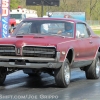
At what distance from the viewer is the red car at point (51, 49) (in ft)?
29.8

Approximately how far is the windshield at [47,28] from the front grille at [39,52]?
1.15 metres

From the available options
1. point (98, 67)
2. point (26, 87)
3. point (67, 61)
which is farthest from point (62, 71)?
point (98, 67)

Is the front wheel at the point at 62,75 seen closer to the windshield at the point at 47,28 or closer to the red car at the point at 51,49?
the red car at the point at 51,49

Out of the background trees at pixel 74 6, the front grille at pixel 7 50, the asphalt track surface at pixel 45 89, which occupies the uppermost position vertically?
the front grille at pixel 7 50

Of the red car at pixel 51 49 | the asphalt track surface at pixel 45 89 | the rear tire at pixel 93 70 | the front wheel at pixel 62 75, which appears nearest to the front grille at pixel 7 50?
the red car at pixel 51 49

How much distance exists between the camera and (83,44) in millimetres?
10609

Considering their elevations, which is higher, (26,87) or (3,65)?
(3,65)

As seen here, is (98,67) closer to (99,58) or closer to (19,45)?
(99,58)

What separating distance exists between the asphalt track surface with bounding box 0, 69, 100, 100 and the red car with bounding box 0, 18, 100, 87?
0.32m

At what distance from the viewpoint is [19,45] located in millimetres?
9070

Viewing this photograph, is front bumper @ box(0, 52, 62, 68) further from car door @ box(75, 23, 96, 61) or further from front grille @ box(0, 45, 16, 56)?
car door @ box(75, 23, 96, 61)

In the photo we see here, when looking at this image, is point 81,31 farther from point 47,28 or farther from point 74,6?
point 74,6

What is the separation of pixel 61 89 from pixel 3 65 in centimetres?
146

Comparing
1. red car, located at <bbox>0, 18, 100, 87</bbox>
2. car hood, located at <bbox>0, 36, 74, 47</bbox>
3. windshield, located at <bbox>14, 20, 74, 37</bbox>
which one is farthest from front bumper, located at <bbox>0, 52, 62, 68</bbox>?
windshield, located at <bbox>14, 20, 74, 37</bbox>
